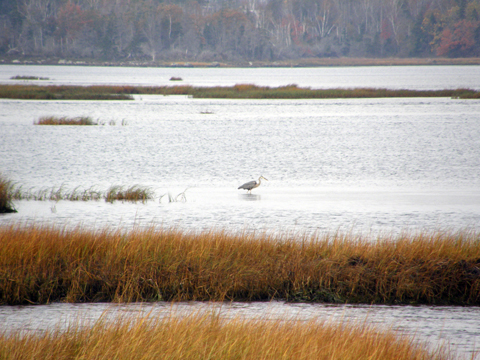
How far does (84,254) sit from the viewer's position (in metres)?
9.62

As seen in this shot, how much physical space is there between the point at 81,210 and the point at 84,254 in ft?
23.9

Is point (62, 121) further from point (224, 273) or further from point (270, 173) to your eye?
point (224, 273)

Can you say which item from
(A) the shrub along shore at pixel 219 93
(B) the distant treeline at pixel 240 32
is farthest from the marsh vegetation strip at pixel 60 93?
(B) the distant treeline at pixel 240 32

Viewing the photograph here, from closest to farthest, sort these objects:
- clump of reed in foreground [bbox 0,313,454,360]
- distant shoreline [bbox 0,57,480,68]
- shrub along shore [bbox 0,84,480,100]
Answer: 1. clump of reed in foreground [bbox 0,313,454,360]
2. shrub along shore [bbox 0,84,480,100]
3. distant shoreline [bbox 0,57,480,68]

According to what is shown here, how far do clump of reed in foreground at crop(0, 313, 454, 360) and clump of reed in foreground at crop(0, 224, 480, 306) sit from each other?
80.7 inches

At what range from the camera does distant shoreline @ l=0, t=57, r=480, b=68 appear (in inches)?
6767

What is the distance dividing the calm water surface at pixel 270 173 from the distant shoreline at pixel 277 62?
118m

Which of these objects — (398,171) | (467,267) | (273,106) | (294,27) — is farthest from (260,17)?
(467,267)

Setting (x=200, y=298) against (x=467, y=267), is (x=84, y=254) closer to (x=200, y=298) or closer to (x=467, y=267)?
(x=200, y=298)

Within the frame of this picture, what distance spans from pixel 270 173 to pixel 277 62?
160446 millimetres

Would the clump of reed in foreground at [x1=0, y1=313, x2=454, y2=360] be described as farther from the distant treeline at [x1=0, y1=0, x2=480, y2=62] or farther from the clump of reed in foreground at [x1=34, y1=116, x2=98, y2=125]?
the distant treeline at [x1=0, y1=0, x2=480, y2=62]

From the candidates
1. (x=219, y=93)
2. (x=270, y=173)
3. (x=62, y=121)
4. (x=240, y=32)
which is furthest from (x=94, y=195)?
(x=240, y=32)

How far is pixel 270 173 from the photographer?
26.2m

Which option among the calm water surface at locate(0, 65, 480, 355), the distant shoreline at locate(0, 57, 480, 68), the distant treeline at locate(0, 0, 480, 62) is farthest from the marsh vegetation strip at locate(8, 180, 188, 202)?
the distant treeline at locate(0, 0, 480, 62)
